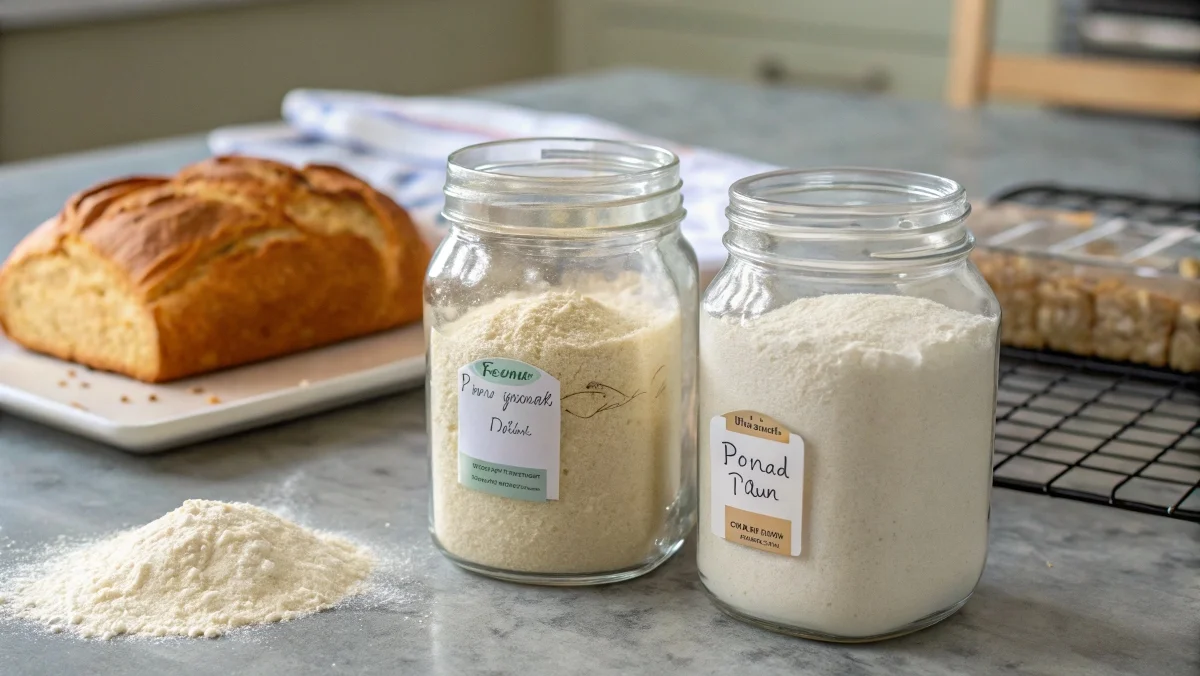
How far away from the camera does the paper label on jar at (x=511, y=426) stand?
2.14ft

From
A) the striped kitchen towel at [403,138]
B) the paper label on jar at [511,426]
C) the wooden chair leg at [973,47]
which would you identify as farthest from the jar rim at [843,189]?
the wooden chair leg at [973,47]

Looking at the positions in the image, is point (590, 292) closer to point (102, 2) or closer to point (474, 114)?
point (474, 114)

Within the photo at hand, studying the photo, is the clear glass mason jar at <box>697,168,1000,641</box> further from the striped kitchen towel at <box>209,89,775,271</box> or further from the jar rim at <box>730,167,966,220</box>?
the striped kitchen towel at <box>209,89,775,271</box>

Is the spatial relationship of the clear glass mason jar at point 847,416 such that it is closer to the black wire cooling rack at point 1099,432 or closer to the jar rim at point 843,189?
the jar rim at point 843,189

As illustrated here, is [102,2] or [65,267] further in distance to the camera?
[102,2]

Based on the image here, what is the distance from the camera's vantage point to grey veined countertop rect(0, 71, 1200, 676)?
2.00 feet

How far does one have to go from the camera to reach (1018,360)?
104 centimetres

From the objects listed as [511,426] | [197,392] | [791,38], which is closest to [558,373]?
[511,426]

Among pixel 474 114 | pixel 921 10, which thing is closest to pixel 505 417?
pixel 474 114

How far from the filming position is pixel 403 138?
5.00 ft

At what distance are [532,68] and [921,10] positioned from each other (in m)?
1.22

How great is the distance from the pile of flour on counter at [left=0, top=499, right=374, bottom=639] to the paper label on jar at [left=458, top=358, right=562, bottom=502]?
102mm

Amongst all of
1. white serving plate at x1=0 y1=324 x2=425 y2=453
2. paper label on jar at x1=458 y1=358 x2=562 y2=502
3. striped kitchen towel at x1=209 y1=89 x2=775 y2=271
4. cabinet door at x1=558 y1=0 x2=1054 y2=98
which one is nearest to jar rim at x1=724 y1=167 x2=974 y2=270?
paper label on jar at x1=458 y1=358 x2=562 y2=502

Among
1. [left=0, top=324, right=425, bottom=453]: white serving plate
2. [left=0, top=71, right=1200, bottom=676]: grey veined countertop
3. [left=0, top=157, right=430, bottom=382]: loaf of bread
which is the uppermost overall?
[left=0, top=157, right=430, bottom=382]: loaf of bread
